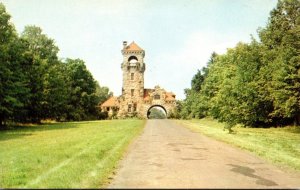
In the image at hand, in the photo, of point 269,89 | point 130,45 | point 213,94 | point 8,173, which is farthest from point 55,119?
point 8,173

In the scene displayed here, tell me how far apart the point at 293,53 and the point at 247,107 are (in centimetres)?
1054

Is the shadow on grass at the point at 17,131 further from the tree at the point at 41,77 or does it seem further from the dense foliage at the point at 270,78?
the dense foliage at the point at 270,78

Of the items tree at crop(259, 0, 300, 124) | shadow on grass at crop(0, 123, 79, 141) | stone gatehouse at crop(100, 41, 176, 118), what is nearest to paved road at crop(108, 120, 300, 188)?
shadow on grass at crop(0, 123, 79, 141)

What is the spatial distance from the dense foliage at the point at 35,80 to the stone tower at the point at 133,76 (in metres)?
23.5

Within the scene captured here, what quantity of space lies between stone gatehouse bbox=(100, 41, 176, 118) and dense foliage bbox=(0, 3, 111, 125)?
911 inches

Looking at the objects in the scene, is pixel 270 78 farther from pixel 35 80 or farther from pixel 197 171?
pixel 197 171

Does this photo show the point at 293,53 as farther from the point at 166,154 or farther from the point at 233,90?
the point at 166,154

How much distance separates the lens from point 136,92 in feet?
358

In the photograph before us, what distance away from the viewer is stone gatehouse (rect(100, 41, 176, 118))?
108 metres

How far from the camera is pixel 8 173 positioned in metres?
12.5

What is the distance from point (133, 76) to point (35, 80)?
6171 cm

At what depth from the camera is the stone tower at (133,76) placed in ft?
356

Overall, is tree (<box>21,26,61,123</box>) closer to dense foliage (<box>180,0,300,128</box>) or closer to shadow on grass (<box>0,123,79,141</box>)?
shadow on grass (<box>0,123,79,141</box>)

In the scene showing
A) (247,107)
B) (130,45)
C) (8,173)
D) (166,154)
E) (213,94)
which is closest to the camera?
(8,173)
